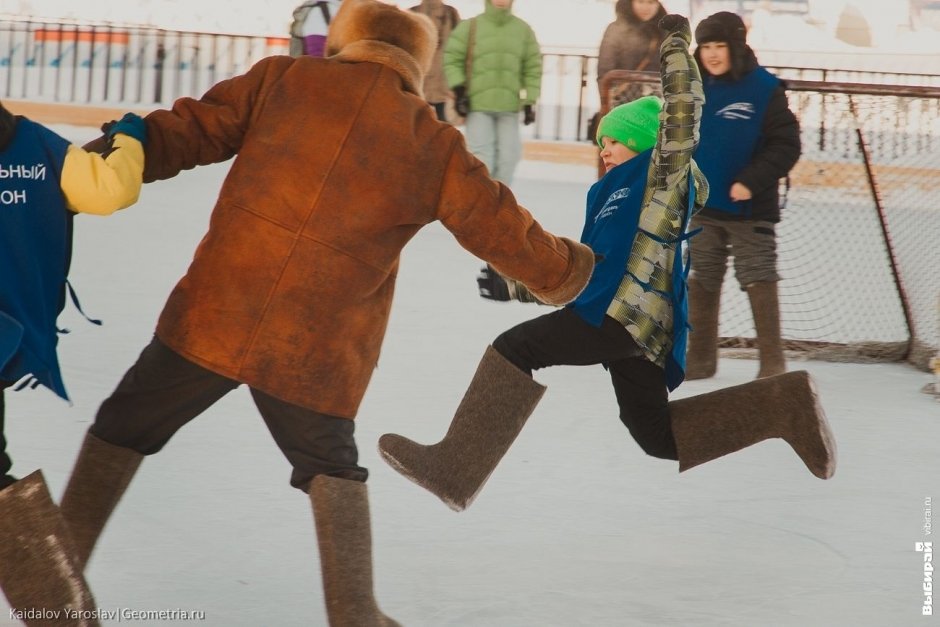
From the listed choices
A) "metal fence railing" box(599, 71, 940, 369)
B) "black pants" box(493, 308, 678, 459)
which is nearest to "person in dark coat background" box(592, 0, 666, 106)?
"metal fence railing" box(599, 71, 940, 369)

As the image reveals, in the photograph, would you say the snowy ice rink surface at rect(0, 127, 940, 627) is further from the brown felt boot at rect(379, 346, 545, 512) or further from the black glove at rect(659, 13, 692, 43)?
the black glove at rect(659, 13, 692, 43)

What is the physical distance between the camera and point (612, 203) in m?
3.33

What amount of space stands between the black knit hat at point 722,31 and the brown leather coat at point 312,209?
2675 mm

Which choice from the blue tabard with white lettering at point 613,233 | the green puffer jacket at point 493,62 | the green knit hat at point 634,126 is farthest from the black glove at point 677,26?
the green puffer jacket at point 493,62

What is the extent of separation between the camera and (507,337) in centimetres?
330

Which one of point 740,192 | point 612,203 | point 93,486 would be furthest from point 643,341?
point 740,192

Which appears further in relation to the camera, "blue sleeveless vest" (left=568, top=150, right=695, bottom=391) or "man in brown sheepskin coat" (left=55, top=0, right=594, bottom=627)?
"blue sleeveless vest" (left=568, top=150, right=695, bottom=391)

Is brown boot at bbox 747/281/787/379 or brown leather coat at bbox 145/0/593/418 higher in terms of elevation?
brown leather coat at bbox 145/0/593/418

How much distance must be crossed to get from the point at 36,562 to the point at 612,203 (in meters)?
1.61

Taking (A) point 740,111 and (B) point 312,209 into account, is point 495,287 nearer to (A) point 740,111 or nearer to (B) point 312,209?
(B) point 312,209

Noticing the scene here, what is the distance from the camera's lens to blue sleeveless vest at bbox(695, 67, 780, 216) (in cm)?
513

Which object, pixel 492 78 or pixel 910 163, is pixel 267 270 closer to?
pixel 492 78

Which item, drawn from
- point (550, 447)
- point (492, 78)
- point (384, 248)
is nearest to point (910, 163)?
point (492, 78)

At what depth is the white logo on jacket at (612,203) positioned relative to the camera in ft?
10.9
